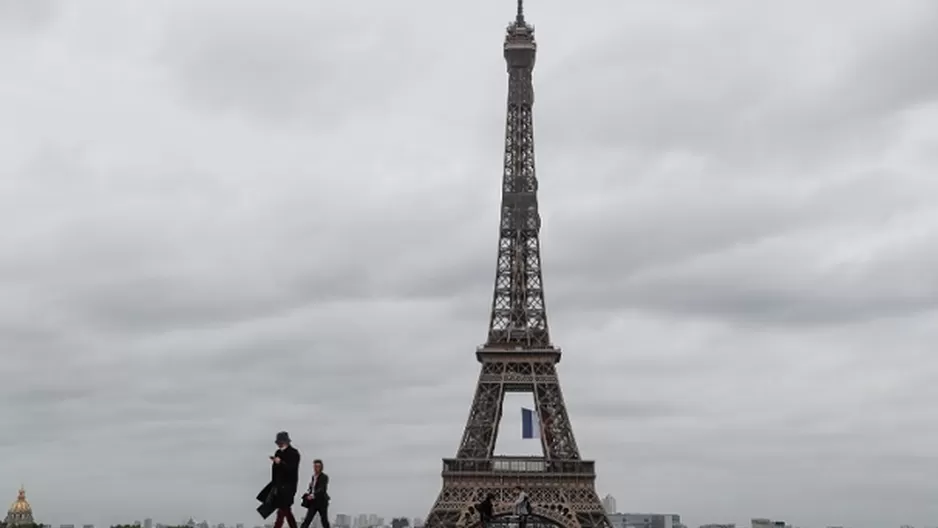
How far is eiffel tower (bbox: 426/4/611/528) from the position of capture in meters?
112

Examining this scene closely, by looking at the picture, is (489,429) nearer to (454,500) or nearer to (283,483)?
(454,500)

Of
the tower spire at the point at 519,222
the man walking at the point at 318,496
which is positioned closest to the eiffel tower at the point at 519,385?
the tower spire at the point at 519,222

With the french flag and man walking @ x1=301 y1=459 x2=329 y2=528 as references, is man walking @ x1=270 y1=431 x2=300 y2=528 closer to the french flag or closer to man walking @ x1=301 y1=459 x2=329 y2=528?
man walking @ x1=301 y1=459 x2=329 y2=528

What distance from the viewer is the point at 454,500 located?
366 feet

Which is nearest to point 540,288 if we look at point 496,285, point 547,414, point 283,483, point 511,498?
point 496,285

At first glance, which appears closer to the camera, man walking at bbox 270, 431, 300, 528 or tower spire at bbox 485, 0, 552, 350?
man walking at bbox 270, 431, 300, 528

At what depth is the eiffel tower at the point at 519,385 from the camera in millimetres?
111688

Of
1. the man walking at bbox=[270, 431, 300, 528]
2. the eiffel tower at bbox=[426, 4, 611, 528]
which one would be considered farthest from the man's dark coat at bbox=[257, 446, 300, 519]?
the eiffel tower at bbox=[426, 4, 611, 528]

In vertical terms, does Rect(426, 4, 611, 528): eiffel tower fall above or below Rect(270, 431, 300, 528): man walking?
above

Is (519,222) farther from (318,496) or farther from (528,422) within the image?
(318,496)

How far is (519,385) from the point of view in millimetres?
115812

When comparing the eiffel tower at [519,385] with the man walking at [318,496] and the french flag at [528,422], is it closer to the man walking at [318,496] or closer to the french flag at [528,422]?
the french flag at [528,422]

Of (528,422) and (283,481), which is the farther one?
(528,422)

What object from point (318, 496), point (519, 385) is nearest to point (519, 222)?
point (519, 385)
